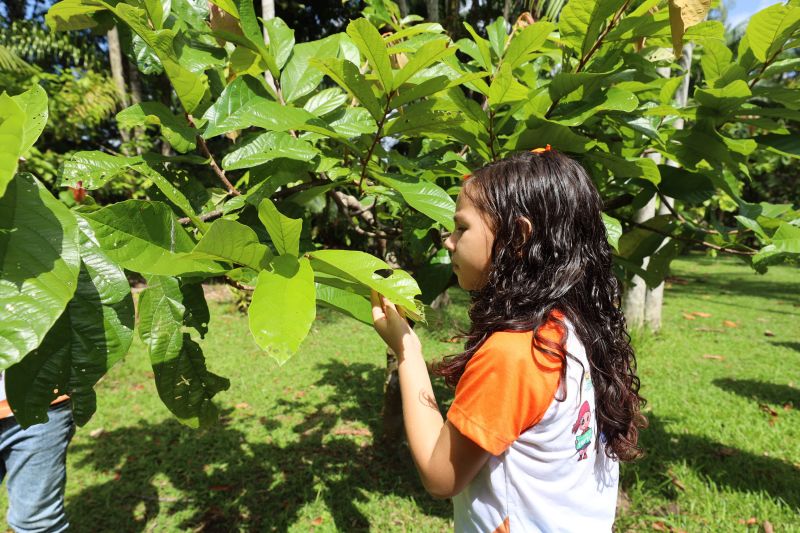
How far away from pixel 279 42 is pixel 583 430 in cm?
111

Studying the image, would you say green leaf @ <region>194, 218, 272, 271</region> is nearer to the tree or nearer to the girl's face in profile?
the tree

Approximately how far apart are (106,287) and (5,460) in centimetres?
188

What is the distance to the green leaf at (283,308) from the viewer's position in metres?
0.56

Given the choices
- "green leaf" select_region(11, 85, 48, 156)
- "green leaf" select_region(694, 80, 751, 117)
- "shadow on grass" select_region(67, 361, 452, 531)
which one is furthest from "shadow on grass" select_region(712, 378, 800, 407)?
"green leaf" select_region(11, 85, 48, 156)

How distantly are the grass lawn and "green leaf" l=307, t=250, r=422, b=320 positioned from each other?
2.35 m

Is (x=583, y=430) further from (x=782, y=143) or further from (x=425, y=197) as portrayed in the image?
(x=782, y=143)

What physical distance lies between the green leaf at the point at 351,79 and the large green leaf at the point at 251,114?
0.09m

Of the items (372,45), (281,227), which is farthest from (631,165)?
(281,227)

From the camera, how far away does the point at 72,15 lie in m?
1.03

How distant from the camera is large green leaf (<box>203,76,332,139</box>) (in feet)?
3.03

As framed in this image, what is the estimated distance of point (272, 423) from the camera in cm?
389

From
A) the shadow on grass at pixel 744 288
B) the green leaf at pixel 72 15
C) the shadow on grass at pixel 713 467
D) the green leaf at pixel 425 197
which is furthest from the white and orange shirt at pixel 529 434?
the shadow on grass at pixel 744 288

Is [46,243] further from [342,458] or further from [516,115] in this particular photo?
[342,458]

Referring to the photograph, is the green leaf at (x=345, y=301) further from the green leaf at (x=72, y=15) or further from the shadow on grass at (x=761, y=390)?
the shadow on grass at (x=761, y=390)
